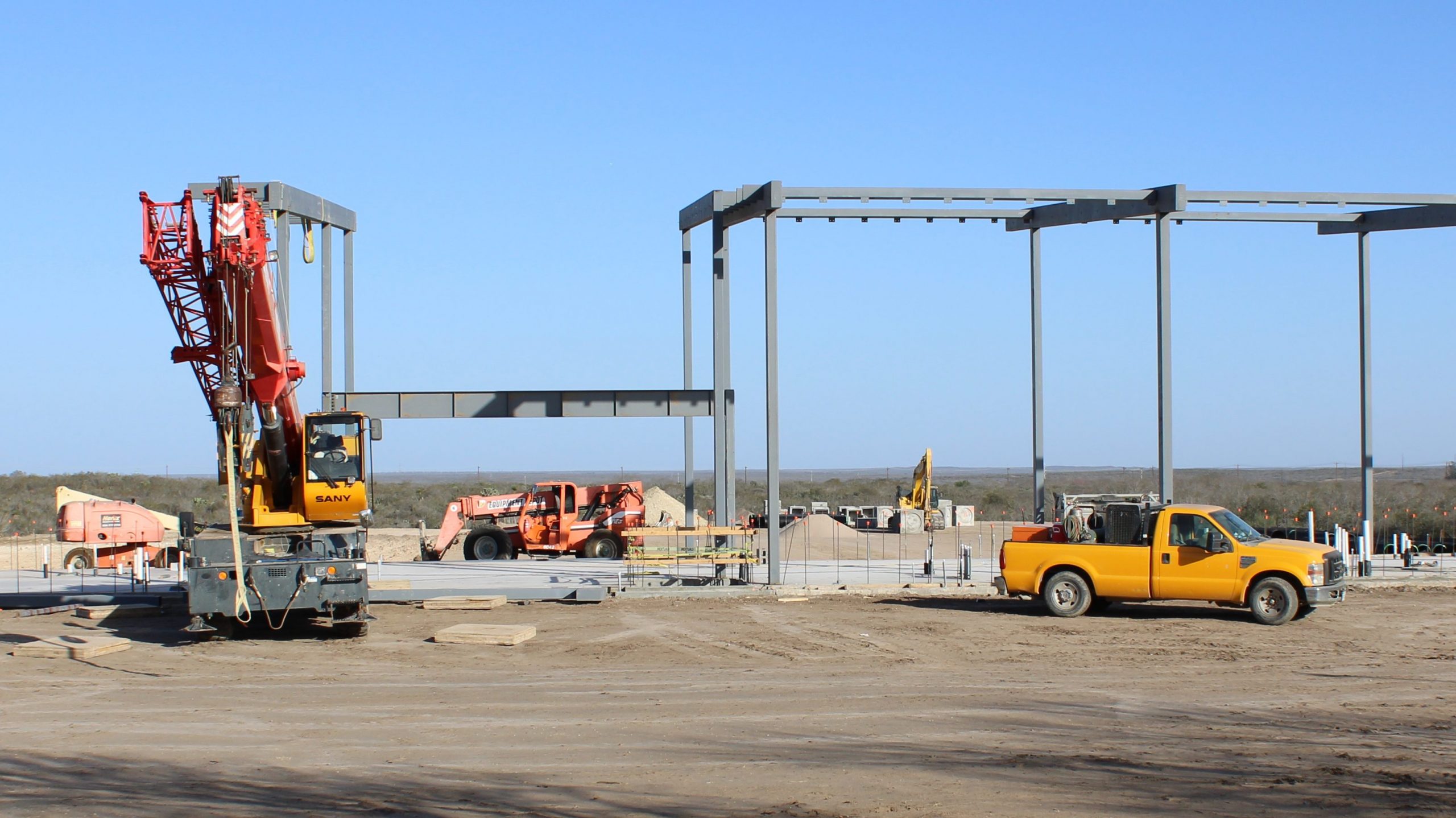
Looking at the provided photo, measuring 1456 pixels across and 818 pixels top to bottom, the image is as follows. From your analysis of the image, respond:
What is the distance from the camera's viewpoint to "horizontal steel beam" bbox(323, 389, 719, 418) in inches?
1048

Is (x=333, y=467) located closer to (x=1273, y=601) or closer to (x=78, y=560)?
(x=1273, y=601)

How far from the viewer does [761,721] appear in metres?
11.9

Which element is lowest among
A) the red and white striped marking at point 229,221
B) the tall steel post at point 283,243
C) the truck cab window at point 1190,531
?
the truck cab window at point 1190,531

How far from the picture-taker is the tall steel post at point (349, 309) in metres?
28.7

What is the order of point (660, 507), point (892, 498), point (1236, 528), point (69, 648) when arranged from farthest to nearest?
point (892, 498), point (660, 507), point (1236, 528), point (69, 648)

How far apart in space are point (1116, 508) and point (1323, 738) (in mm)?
9074

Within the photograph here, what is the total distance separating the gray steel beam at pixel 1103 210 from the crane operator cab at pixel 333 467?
14.2 meters

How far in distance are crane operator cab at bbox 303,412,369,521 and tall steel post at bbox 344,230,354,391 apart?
995 centimetres

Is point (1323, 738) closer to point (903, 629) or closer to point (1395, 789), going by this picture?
point (1395, 789)

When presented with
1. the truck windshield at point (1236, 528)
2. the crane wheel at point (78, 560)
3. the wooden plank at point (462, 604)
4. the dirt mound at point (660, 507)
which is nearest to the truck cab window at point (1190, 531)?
the truck windshield at point (1236, 528)

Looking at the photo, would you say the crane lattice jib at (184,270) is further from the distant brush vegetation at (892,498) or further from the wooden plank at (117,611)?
the distant brush vegetation at (892,498)

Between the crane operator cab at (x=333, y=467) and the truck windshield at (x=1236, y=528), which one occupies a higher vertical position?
the crane operator cab at (x=333, y=467)

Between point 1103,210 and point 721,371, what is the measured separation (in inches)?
337

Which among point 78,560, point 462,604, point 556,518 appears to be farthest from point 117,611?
point 556,518
